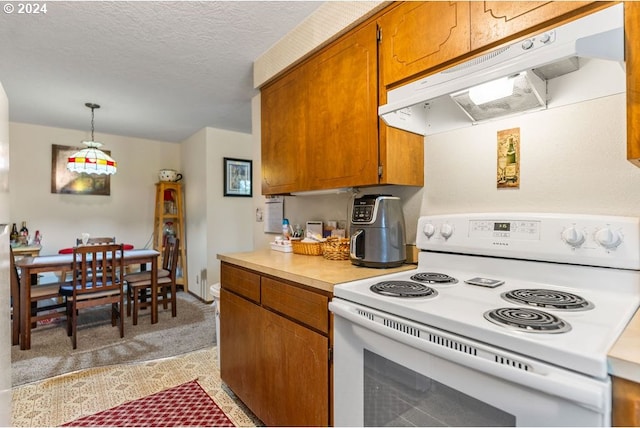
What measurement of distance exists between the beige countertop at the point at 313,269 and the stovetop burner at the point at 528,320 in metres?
0.55

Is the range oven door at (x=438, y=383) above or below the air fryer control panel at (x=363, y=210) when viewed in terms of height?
below

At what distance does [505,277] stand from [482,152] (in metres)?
0.54

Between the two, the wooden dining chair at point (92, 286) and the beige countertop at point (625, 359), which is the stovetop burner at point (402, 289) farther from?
the wooden dining chair at point (92, 286)

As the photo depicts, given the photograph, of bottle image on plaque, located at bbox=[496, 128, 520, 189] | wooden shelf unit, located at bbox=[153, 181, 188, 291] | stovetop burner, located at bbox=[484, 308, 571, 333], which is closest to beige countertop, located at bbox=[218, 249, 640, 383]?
stovetop burner, located at bbox=[484, 308, 571, 333]

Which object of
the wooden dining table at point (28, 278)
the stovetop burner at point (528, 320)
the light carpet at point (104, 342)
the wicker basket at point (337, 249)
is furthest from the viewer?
the wooden dining table at point (28, 278)

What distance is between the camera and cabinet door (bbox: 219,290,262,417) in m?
1.62

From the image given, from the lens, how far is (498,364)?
2.26 ft

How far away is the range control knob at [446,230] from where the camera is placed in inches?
55.1

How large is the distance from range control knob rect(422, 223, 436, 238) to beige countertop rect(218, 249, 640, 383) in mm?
171

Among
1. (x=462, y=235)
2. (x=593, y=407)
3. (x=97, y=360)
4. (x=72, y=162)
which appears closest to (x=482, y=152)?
(x=462, y=235)

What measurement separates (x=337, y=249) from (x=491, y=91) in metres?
1.02

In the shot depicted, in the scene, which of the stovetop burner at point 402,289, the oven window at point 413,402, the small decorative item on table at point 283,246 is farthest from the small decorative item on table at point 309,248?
the oven window at point 413,402

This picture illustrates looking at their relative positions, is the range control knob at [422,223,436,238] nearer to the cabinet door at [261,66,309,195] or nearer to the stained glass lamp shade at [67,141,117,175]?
the cabinet door at [261,66,309,195]

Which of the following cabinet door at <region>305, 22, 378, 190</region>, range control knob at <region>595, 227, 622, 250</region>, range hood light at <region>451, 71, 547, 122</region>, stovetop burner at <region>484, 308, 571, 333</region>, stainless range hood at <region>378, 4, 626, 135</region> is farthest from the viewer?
cabinet door at <region>305, 22, 378, 190</region>
